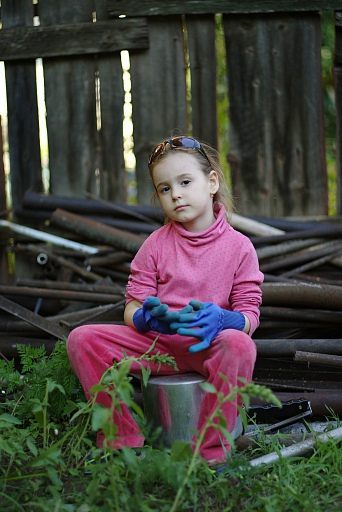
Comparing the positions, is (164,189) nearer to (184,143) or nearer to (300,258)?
(184,143)

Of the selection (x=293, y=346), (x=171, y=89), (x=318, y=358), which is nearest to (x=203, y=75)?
(x=171, y=89)

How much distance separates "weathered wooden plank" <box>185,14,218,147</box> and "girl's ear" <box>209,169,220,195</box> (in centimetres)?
204

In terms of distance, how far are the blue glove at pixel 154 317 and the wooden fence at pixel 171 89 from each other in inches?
91.4

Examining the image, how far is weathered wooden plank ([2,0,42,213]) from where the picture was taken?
505 centimetres

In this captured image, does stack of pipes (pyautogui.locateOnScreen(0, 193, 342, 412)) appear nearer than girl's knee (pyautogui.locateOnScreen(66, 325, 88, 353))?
No

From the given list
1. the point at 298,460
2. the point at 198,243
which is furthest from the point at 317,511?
the point at 198,243

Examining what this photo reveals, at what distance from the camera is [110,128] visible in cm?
513

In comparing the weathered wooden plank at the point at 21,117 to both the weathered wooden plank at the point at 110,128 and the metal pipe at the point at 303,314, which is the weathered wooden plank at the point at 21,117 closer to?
the weathered wooden plank at the point at 110,128

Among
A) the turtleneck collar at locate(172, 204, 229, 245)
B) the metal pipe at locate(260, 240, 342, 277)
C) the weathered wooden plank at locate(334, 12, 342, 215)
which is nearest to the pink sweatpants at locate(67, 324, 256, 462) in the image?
the turtleneck collar at locate(172, 204, 229, 245)

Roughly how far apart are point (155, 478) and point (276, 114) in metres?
3.26

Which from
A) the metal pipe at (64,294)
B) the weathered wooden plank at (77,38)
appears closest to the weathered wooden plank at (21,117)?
the weathered wooden plank at (77,38)

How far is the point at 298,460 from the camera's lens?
2.65 metres

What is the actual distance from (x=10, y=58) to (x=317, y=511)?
155 inches

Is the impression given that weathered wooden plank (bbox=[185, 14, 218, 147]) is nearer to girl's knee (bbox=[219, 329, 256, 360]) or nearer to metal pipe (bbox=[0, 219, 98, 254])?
metal pipe (bbox=[0, 219, 98, 254])
